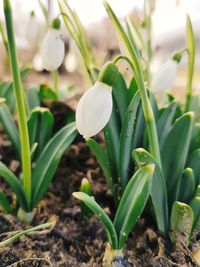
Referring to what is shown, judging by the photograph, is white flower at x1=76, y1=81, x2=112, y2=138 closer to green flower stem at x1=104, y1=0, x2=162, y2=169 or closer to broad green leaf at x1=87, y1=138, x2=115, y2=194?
green flower stem at x1=104, y1=0, x2=162, y2=169

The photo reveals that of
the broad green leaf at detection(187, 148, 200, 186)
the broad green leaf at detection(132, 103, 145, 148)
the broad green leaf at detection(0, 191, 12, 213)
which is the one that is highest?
the broad green leaf at detection(132, 103, 145, 148)

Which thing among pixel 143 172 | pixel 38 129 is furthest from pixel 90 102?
pixel 38 129

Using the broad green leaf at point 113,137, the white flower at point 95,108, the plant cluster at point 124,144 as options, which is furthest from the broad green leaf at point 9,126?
the white flower at point 95,108

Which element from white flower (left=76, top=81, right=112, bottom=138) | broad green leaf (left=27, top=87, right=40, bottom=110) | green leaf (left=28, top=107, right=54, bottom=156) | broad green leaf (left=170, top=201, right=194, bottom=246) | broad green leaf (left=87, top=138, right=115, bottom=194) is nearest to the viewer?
white flower (left=76, top=81, right=112, bottom=138)

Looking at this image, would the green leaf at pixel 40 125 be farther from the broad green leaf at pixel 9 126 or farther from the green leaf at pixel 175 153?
the green leaf at pixel 175 153

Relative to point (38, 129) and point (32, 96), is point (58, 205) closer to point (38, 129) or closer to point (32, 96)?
point (38, 129)


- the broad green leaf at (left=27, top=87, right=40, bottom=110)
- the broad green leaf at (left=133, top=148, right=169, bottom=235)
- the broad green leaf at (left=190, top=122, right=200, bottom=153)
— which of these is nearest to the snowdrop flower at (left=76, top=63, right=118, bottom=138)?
the broad green leaf at (left=133, top=148, right=169, bottom=235)
